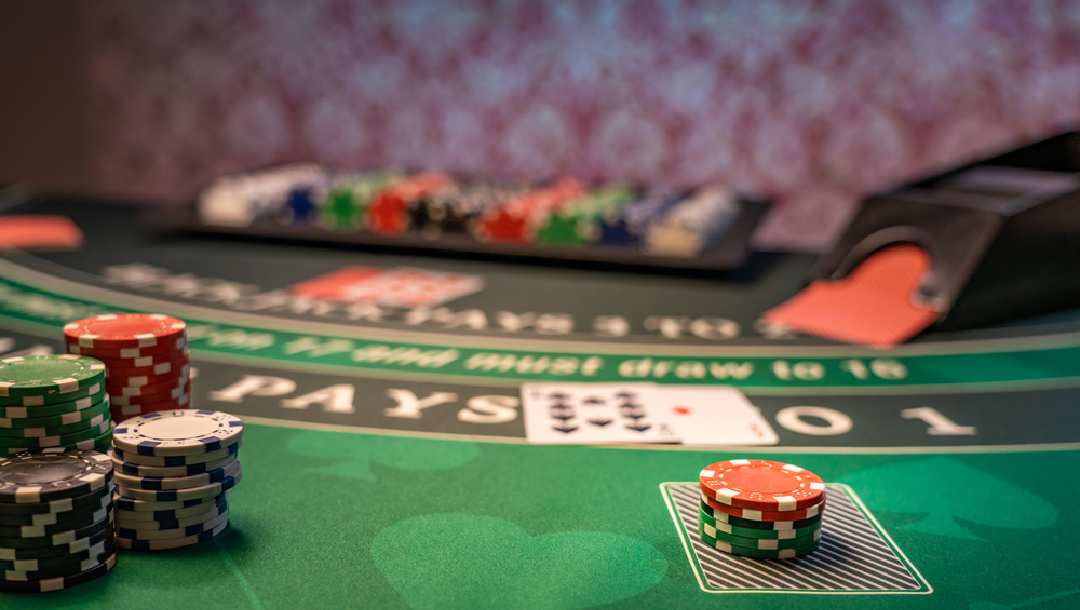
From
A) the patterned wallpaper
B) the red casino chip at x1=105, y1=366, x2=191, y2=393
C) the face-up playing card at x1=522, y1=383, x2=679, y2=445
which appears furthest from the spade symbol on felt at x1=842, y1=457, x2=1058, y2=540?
the patterned wallpaper

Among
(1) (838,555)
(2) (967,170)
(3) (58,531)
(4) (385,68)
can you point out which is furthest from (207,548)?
(4) (385,68)

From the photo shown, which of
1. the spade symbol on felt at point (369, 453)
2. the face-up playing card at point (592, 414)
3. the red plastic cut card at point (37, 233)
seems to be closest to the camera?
the spade symbol on felt at point (369, 453)

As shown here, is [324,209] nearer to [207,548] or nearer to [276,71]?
[276,71]

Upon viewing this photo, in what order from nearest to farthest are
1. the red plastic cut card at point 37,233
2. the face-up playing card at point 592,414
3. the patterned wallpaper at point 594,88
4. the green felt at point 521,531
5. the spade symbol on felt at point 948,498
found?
the green felt at point 521,531
the spade symbol on felt at point 948,498
the face-up playing card at point 592,414
the red plastic cut card at point 37,233
the patterned wallpaper at point 594,88

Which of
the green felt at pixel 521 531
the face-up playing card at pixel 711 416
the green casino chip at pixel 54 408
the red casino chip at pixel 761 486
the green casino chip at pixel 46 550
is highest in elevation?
the green casino chip at pixel 54 408

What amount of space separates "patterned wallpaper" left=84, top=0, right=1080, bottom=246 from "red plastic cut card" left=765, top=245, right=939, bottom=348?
1580 mm

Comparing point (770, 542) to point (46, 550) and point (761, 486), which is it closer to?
point (761, 486)

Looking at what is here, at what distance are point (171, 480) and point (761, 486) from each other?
1.18 meters

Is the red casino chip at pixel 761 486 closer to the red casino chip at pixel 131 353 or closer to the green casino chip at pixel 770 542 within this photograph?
the green casino chip at pixel 770 542

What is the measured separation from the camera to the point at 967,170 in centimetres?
523

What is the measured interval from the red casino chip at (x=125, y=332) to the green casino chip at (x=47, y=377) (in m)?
0.08

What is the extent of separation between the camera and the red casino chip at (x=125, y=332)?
2576mm

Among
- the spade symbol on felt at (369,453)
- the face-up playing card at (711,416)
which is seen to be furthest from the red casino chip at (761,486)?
the spade symbol on felt at (369,453)

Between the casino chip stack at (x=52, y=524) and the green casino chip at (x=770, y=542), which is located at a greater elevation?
the casino chip stack at (x=52, y=524)
